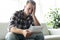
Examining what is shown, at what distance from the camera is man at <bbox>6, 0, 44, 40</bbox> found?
1674 mm

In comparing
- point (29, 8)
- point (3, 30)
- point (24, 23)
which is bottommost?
point (3, 30)

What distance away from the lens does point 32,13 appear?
201cm

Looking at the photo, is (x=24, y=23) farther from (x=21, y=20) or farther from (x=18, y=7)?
(x=18, y=7)

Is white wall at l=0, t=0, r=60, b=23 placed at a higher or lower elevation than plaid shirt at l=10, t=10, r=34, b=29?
higher

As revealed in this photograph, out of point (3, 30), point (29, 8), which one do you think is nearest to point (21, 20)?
point (29, 8)

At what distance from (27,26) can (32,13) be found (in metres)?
0.20

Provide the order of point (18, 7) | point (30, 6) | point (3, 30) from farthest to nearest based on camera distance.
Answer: point (18, 7) → point (3, 30) → point (30, 6)

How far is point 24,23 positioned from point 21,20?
0.20 ft

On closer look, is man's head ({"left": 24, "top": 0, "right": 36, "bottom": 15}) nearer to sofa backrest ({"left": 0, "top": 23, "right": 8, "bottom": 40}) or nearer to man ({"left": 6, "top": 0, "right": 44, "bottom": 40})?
man ({"left": 6, "top": 0, "right": 44, "bottom": 40})

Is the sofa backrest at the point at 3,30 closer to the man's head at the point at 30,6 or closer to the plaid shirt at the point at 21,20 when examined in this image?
the plaid shirt at the point at 21,20

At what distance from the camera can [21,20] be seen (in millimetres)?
1953

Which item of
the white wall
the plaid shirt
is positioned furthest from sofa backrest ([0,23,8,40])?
the white wall

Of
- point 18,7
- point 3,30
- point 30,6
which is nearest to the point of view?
point 30,6

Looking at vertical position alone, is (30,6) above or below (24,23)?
above
